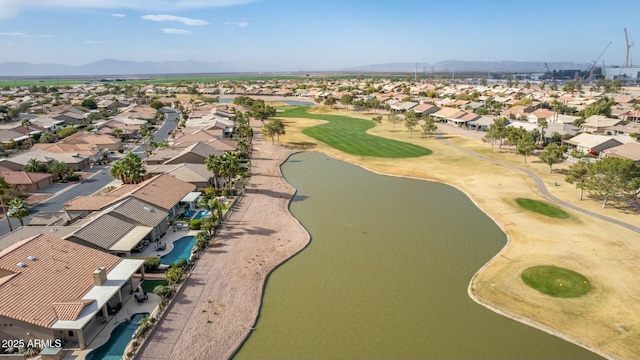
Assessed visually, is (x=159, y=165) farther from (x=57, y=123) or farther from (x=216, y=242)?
(x=57, y=123)

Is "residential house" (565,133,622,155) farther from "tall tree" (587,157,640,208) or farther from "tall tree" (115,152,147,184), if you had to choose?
"tall tree" (115,152,147,184)

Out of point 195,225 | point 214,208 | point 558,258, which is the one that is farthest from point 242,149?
point 558,258

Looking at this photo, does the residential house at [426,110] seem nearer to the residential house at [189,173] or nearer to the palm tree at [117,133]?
the residential house at [189,173]

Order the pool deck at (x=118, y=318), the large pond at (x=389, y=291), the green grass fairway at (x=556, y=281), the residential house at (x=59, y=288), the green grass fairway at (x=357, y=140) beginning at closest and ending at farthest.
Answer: the residential house at (x=59, y=288) < the pool deck at (x=118, y=318) < the large pond at (x=389, y=291) < the green grass fairway at (x=556, y=281) < the green grass fairway at (x=357, y=140)

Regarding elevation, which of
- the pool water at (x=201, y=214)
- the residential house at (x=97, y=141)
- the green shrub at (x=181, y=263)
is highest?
the residential house at (x=97, y=141)

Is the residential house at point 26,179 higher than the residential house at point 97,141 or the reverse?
the reverse

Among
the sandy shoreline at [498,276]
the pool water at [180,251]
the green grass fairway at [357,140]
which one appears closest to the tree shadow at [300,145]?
the green grass fairway at [357,140]
